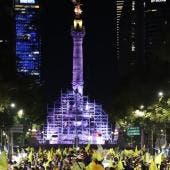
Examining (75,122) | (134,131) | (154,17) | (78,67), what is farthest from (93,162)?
(154,17)

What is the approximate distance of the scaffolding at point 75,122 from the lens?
5428 inches

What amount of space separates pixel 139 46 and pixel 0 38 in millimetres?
110278

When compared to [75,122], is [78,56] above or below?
above

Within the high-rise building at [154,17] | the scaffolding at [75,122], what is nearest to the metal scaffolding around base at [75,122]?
the scaffolding at [75,122]

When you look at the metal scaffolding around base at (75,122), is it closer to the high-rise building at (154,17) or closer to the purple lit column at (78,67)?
the purple lit column at (78,67)

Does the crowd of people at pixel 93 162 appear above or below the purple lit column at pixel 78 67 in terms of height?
above

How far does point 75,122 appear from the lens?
144000mm

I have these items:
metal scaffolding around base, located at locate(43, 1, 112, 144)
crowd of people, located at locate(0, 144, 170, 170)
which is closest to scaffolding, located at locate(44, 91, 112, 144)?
metal scaffolding around base, located at locate(43, 1, 112, 144)

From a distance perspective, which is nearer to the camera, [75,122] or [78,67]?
[75,122]

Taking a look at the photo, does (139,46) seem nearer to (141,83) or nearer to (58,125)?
(58,125)

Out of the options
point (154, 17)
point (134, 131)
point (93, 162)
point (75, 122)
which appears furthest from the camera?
point (154, 17)

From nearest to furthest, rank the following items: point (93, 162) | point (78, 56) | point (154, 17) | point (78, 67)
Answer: point (93, 162)
point (78, 67)
point (78, 56)
point (154, 17)

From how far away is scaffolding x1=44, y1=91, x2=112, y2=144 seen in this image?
137875 mm

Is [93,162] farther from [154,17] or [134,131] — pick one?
[154,17]
